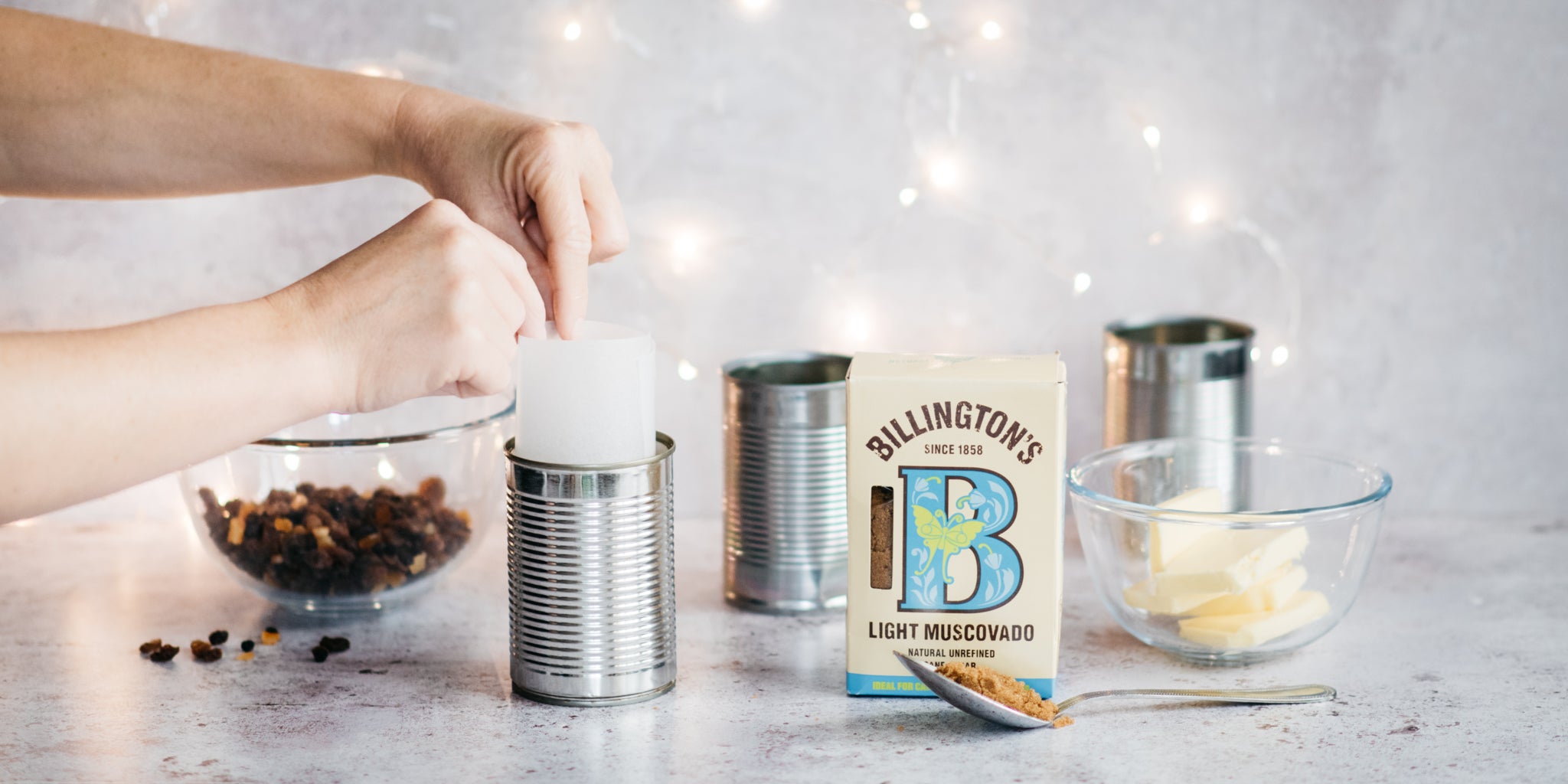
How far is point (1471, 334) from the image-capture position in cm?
143

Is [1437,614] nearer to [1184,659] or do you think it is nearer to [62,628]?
[1184,659]

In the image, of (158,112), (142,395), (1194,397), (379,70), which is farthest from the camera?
(379,70)

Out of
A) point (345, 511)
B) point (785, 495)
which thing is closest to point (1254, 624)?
point (785, 495)

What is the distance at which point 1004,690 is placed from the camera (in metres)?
0.94

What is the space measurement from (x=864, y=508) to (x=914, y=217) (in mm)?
533

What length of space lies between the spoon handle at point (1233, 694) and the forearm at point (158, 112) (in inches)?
28.5

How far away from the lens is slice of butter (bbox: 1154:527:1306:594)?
3.33 feet

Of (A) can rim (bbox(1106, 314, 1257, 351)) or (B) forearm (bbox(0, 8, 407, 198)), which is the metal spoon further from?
(B) forearm (bbox(0, 8, 407, 198))

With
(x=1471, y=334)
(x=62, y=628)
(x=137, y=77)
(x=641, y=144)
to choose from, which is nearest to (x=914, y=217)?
(x=641, y=144)

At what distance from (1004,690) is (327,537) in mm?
588

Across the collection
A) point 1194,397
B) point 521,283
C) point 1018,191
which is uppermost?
point 1018,191

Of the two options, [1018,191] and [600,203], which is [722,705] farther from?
[1018,191]

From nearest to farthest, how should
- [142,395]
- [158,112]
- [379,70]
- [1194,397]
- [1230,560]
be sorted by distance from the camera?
1. [142,395]
2. [1230,560]
3. [158,112]
4. [1194,397]
5. [379,70]

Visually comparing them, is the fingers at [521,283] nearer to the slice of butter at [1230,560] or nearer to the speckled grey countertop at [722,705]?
the speckled grey countertop at [722,705]
